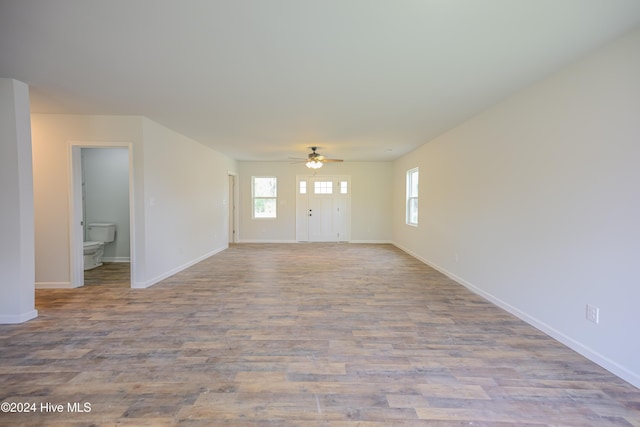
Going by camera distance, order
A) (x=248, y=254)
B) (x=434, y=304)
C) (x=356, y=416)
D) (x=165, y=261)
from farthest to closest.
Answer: (x=248, y=254), (x=165, y=261), (x=434, y=304), (x=356, y=416)

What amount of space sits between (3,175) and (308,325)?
340cm

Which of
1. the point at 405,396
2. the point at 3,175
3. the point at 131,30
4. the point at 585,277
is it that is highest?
the point at 131,30

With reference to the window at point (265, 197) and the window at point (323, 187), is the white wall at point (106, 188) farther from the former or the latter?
the window at point (323, 187)

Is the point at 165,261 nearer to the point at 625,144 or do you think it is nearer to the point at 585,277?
the point at 585,277

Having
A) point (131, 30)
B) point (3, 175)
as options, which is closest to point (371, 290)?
point (131, 30)

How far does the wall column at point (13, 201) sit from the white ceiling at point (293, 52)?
0.27 meters

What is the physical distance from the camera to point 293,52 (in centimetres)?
227

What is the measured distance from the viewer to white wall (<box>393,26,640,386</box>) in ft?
6.57

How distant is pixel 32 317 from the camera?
2.99m

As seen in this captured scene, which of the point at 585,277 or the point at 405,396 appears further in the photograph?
the point at 585,277

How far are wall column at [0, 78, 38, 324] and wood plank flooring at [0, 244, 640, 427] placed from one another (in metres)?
0.31

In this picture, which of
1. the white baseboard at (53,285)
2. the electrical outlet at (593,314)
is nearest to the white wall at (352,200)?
the white baseboard at (53,285)

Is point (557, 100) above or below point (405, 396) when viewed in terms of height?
above

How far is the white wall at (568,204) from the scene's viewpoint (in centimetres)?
200
